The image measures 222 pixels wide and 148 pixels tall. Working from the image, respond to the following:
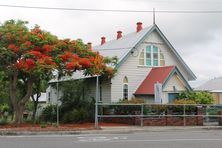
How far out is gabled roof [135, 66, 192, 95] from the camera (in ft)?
95.4

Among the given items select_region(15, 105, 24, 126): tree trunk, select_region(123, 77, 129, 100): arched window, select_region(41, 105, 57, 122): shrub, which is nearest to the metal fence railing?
select_region(123, 77, 129, 100): arched window

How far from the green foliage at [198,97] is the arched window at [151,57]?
4.04 meters

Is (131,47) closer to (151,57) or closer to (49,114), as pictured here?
(151,57)

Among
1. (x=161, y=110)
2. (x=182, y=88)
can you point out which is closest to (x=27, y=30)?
(x=161, y=110)

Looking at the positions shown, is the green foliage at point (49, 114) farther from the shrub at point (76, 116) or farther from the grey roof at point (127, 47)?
the shrub at point (76, 116)

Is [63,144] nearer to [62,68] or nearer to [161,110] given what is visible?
[62,68]

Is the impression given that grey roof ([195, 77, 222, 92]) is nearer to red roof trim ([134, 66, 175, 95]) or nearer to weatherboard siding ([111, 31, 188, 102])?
weatherboard siding ([111, 31, 188, 102])

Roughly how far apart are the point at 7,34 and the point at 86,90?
404 inches

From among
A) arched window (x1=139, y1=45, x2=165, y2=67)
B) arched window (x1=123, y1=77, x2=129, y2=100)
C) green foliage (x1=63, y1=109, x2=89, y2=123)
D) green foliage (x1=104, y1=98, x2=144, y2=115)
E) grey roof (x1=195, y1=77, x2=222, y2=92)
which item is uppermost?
arched window (x1=139, y1=45, x2=165, y2=67)

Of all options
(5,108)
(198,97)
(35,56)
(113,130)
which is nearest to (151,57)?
(198,97)

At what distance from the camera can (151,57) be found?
31969 mm

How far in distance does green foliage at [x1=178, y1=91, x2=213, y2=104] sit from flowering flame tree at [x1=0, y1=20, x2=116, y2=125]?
672 centimetres

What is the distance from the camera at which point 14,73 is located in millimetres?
24094

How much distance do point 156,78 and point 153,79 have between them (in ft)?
1.05
